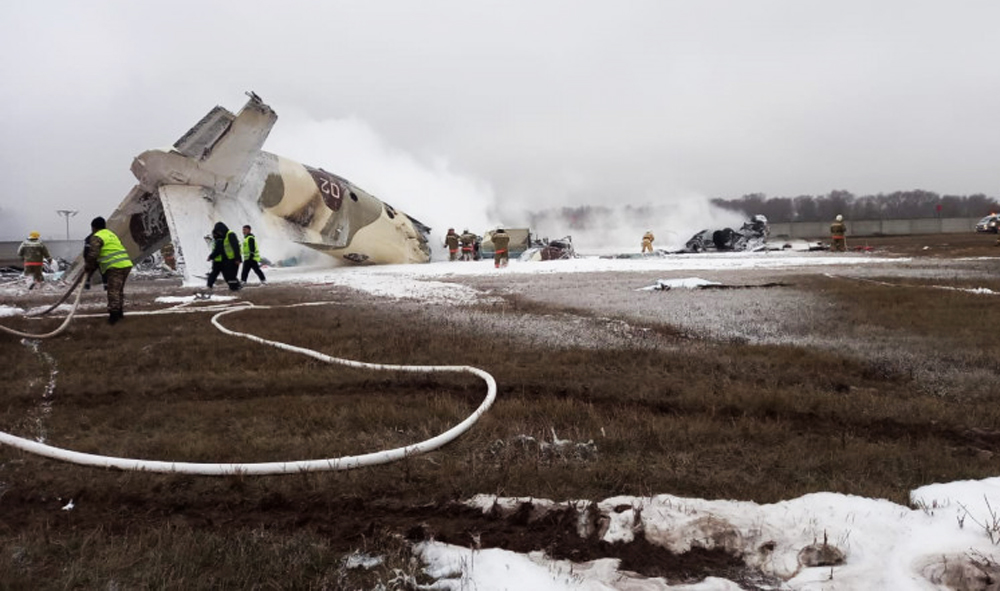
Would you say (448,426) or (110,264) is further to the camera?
(110,264)

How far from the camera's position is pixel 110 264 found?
8055 mm

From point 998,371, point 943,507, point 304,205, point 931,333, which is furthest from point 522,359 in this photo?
point 304,205

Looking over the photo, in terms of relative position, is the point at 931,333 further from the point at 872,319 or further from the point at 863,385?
the point at 863,385

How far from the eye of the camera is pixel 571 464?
2.87 metres

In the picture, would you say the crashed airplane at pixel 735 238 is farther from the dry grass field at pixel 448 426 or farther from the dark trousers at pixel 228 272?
the dry grass field at pixel 448 426

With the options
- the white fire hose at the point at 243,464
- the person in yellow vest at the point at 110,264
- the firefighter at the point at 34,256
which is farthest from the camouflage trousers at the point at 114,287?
the firefighter at the point at 34,256

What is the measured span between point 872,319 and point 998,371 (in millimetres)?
2235

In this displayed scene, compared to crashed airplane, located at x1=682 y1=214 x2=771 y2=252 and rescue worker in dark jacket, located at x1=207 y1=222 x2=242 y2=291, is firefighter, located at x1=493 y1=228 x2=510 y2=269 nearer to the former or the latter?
rescue worker in dark jacket, located at x1=207 y1=222 x2=242 y2=291

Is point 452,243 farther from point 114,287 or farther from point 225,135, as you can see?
point 114,287

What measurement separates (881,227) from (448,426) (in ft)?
259

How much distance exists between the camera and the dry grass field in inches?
87.0

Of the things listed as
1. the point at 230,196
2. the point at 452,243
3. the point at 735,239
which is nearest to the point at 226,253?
the point at 230,196

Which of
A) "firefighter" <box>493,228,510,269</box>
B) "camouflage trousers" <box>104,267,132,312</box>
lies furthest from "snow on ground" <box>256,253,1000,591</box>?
"firefighter" <box>493,228,510,269</box>

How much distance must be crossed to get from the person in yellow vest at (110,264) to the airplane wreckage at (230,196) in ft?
28.6
